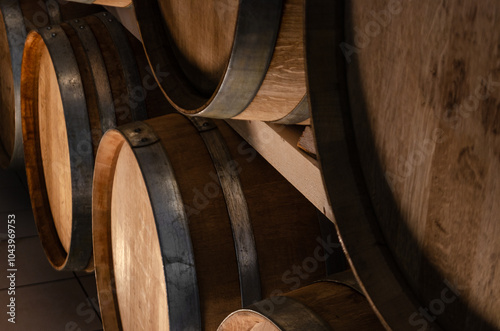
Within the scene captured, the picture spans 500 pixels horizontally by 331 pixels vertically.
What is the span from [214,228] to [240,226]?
0.07 metres

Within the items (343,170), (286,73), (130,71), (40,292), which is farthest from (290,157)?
(40,292)

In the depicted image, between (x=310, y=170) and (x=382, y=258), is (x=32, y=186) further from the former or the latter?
(x=382, y=258)

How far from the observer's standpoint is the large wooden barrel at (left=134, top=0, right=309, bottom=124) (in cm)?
108

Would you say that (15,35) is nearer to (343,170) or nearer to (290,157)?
(290,157)

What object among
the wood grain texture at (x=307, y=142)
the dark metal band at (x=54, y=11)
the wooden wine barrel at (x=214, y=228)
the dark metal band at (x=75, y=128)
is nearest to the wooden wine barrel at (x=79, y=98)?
the dark metal band at (x=75, y=128)

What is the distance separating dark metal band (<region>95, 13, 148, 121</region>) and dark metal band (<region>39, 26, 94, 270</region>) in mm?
177

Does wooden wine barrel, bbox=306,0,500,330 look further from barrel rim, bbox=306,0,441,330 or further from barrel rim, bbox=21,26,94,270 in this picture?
barrel rim, bbox=21,26,94,270

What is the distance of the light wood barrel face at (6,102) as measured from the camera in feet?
11.3

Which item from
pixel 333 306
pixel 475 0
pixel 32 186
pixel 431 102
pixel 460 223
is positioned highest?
pixel 475 0

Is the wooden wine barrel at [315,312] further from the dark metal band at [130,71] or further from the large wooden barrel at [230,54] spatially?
the dark metal band at [130,71]

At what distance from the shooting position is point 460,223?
0.71m

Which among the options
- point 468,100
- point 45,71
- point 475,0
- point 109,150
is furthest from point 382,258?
point 45,71

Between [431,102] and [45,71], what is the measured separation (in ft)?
7.72

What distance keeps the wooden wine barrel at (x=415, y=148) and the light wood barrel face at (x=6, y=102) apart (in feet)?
9.05
